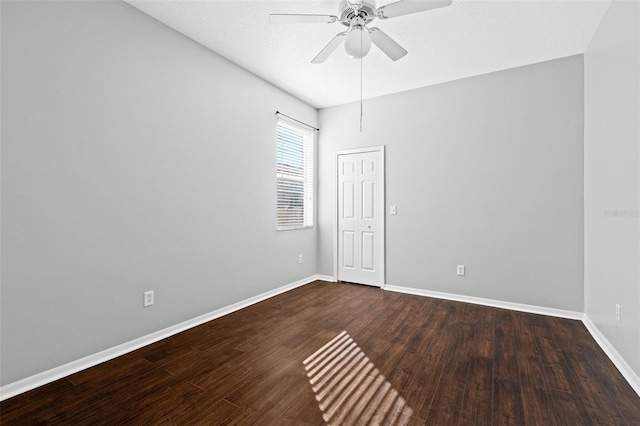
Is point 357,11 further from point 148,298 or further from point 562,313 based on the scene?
point 562,313

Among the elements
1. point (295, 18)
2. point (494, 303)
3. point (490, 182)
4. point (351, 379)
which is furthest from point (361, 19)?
point (494, 303)

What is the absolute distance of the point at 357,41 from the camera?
219 cm

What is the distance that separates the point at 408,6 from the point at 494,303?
3379mm

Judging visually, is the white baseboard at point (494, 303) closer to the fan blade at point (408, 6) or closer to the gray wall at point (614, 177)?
the gray wall at point (614, 177)

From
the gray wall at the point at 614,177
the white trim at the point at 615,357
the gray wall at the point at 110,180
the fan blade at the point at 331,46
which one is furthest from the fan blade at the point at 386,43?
the white trim at the point at 615,357

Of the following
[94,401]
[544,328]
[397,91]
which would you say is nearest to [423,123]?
[397,91]

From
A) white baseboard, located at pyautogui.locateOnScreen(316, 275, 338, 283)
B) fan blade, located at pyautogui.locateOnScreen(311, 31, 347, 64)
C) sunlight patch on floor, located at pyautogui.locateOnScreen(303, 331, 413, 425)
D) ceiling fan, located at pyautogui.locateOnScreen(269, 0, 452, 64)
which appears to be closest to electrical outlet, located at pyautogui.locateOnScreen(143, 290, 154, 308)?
sunlight patch on floor, located at pyautogui.locateOnScreen(303, 331, 413, 425)

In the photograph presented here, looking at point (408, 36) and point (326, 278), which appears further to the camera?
point (326, 278)

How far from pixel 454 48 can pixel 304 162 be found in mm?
2541

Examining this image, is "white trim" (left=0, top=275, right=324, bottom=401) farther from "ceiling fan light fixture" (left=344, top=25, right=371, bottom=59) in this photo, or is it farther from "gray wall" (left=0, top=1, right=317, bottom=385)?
"ceiling fan light fixture" (left=344, top=25, right=371, bottom=59)

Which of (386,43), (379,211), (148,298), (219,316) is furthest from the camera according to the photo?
(379,211)

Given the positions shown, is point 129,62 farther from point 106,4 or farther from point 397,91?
point 397,91

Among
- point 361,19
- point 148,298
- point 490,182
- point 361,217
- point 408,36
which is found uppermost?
point 408,36

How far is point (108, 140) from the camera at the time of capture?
2307 millimetres
